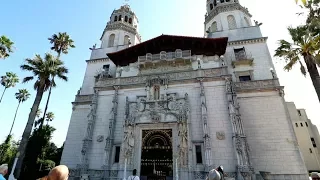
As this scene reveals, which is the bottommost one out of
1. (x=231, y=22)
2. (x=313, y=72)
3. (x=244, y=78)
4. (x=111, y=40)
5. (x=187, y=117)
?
(x=187, y=117)

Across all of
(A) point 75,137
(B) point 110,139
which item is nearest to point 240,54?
(B) point 110,139

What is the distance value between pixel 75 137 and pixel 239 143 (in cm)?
1681

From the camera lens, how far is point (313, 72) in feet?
47.8

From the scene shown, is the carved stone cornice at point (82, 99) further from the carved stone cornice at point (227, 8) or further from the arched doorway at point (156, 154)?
the carved stone cornice at point (227, 8)

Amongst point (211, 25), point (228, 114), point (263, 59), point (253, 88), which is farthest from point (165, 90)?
point (211, 25)

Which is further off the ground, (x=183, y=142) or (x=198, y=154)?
(x=183, y=142)

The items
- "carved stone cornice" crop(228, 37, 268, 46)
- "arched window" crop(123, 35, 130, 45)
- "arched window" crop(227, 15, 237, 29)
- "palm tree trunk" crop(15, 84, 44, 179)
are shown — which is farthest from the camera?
"arched window" crop(123, 35, 130, 45)

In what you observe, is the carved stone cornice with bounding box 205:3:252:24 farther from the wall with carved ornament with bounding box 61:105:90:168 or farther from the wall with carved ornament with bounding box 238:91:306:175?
the wall with carved ornament with bounding box 61:105:90:168

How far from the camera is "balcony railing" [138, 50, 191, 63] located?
1980 cm

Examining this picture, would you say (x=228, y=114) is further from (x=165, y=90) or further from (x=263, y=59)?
(x=263, y=59)

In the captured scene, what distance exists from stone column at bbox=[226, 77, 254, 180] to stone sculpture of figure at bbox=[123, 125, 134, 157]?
8.32 metres

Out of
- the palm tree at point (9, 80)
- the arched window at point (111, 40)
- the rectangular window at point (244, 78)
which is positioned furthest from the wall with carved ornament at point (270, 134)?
the palm tree at point (9, 80)

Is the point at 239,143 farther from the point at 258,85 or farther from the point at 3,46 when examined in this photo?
the point at 3,46

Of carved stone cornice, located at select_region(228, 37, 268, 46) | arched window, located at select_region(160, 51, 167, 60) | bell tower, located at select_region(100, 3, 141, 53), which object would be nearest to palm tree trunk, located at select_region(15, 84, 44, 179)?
bell tower, located at select_region(100, 3, 141, 53)
